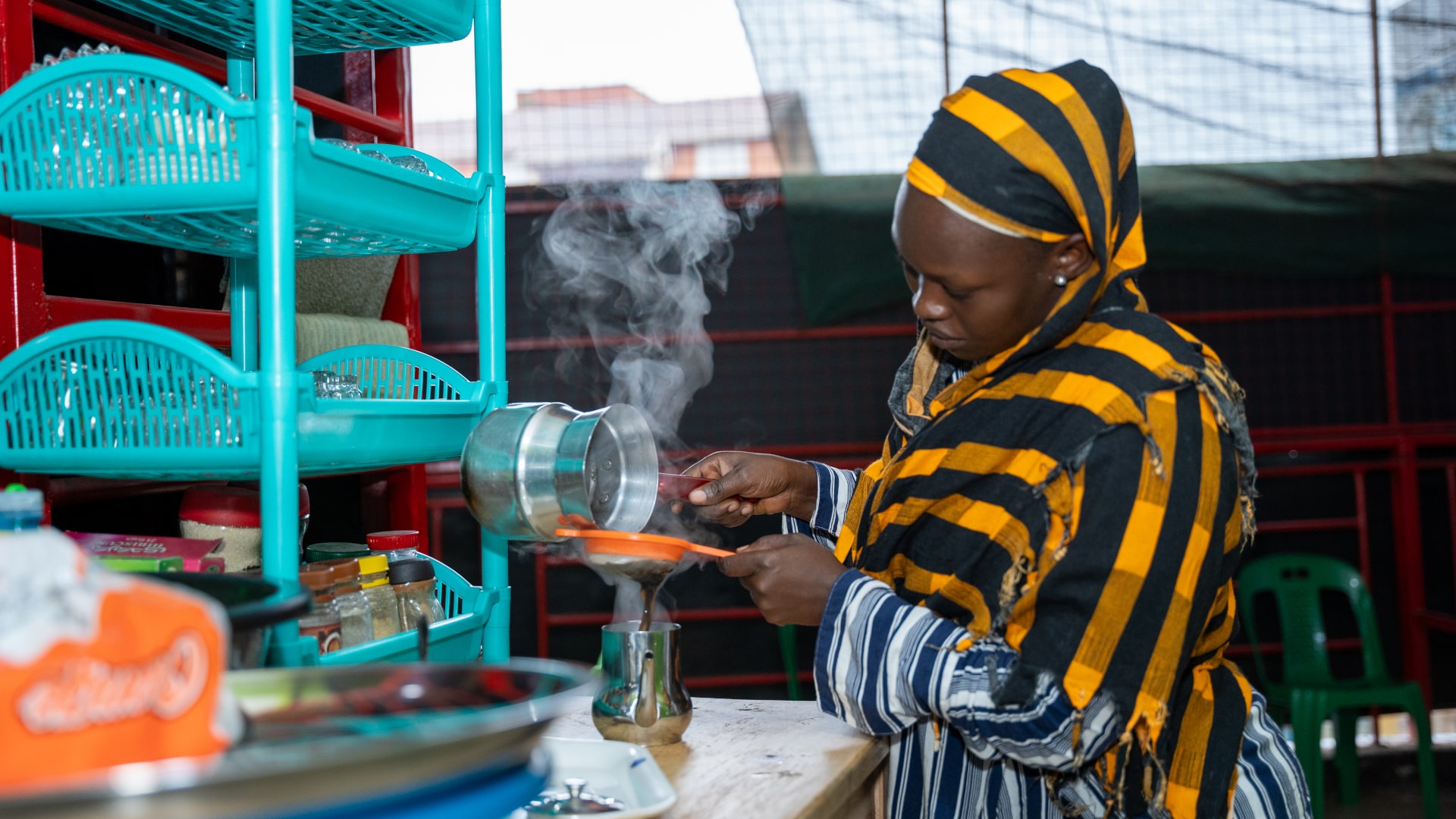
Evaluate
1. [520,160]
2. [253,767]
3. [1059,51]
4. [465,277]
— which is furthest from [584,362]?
[253,767]

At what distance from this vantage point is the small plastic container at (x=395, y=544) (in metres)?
1.47

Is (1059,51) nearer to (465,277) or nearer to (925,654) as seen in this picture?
(465,277)

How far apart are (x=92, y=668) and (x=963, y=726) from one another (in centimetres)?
86

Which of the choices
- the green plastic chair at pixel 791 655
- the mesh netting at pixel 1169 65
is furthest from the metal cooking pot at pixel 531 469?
the mesh netting at pixel 1169 65

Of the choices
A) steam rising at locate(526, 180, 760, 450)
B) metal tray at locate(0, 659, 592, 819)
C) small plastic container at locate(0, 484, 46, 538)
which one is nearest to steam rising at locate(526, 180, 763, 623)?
steam rising at locate(526, 180, 760, 450)

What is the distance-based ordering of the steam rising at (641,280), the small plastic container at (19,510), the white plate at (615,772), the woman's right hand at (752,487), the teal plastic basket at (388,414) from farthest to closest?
the steam rising at (641,280)
the woman's right hand at (752,487)
the teal plastic basket at (388,414)
the white plate at (615,772)
the small plastic container at (19,510)

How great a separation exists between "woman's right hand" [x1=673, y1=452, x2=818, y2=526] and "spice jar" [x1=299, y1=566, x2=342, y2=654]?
54 centimetres

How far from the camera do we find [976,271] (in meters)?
1.23

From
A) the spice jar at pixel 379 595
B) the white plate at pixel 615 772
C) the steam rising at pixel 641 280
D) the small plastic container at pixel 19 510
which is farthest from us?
the steam rising at pixel 641 280

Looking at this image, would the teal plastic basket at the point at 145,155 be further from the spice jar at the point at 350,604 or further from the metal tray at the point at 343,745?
the metal tray at the point at 343,745

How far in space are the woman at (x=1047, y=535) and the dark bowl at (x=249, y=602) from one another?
585mm

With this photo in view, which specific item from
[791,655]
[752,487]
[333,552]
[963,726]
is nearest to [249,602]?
[333,552]

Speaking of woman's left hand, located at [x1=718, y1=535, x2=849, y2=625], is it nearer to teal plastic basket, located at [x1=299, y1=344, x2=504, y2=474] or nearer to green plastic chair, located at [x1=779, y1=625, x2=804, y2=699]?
teal plastic basket, located at [x1=299, y1=344, x2=504, y2=474]

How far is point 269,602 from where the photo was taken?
0.80 meters
